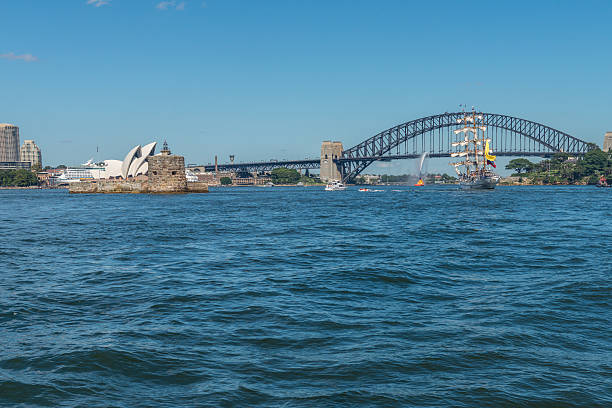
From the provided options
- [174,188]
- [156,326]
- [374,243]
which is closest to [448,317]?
[156,326]

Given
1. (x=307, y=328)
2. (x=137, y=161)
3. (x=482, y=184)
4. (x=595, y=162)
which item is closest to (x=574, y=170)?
(x=595, y=162)

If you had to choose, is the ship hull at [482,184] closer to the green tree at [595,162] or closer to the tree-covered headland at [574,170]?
the tree-covered headland at [574,170]

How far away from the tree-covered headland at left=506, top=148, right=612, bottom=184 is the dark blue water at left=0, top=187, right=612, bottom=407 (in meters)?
163

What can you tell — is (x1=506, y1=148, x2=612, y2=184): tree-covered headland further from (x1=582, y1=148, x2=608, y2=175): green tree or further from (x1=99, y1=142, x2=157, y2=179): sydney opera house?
(x1=99, y1=142, x2=157, y2=179): sydney opera house

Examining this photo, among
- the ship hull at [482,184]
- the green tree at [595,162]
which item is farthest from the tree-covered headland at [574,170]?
the ship hull at [482,184]

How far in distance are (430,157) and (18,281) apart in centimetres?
18122

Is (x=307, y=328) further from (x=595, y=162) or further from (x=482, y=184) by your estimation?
(x=595, y=162)

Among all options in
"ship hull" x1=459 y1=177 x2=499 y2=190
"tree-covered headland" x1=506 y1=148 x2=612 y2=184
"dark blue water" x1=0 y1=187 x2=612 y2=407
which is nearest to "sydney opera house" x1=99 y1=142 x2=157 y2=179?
"ship hull" x1=459 y1=177 x2=499 y2=190

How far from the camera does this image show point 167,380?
282 inches

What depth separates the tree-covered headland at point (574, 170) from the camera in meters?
168

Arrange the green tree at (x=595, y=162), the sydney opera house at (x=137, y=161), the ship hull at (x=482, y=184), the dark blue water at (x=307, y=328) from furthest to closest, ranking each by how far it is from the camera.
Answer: the green tree at (x=595, y=162) < the sydney opera house at (x=137, y=161) < the ship hull at (x=482, y=184) < the dark blue water at (x=307, y=328)

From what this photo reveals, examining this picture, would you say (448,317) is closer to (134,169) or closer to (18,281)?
(18,281)

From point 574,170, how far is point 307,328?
191696 mm

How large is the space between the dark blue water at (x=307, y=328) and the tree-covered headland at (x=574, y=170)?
162708mm
